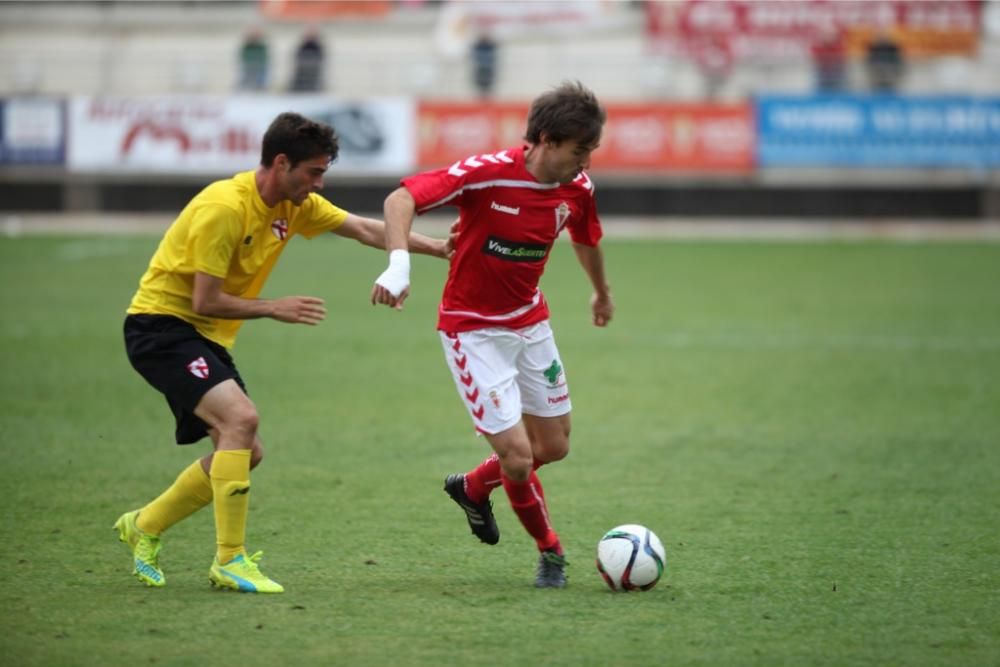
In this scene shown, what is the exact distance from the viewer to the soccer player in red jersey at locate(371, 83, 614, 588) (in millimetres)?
5676

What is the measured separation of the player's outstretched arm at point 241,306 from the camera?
18.2ft

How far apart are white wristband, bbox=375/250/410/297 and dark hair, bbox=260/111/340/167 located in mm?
623

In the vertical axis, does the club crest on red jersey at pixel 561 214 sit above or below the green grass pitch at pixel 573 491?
above

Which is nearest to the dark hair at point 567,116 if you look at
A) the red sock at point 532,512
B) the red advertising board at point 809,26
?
the red sock at point 532,512

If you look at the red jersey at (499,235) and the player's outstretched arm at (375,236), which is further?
the player's outstretched arm at (375,236)

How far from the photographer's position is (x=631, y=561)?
568 centimetres

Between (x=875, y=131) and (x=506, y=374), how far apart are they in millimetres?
19224

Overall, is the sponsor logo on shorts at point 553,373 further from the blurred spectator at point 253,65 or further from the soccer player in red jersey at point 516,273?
the blurred spectator at point 253,65

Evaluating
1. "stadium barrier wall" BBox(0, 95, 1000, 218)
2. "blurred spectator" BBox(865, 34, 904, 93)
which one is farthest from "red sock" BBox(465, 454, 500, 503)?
"blurred spectator" BBox(865, 34, 904, 93)

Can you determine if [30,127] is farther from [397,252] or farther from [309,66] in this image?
[397,252]

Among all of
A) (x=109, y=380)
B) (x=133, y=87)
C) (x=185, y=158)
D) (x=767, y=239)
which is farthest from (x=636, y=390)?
(x=133, y=87)

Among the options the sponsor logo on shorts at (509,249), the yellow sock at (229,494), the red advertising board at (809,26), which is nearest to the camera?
the yellow sock at (229,494)

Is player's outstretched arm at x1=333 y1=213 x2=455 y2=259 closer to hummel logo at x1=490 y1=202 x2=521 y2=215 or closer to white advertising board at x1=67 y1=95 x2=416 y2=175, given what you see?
hummel logo at x1=490 y1=202 x2=521 y2=215

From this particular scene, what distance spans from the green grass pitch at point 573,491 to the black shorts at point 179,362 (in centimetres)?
75
